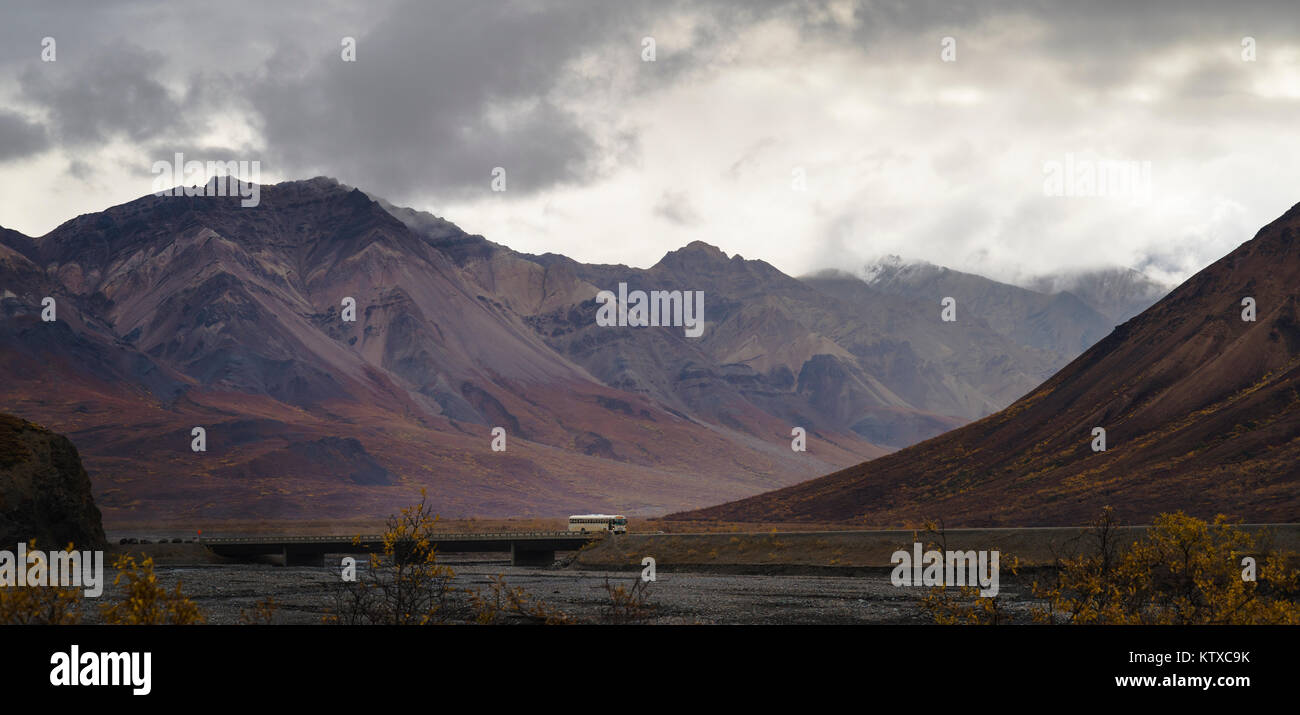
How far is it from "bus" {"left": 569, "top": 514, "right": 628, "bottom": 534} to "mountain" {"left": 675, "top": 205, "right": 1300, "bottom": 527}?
1837 inches

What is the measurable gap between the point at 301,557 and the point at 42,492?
1501 inches

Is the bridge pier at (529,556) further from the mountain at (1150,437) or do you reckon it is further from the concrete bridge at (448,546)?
the mountain at (1150,437)

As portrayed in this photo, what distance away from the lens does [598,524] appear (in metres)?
130

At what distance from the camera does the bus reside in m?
122

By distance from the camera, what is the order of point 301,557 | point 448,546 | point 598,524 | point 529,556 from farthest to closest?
point 598,524, point 448,546, point 529,556, point 301,557

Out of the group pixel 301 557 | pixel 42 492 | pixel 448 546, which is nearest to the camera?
pixel 42 492

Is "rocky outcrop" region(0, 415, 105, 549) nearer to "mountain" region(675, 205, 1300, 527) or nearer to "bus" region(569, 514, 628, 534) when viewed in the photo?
"bus" region(569, 514, 628, 534)

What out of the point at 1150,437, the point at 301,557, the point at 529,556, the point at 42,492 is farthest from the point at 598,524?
the point at 1150,437

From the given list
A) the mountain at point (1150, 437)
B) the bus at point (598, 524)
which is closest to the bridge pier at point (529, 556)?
the bus at point (598, 524)

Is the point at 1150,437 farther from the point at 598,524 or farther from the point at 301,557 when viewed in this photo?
the point at 301,557

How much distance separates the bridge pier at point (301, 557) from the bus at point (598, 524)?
2676 cm

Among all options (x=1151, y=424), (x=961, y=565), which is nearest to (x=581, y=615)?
(x=961, y=565)

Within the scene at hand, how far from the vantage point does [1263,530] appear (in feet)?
237
